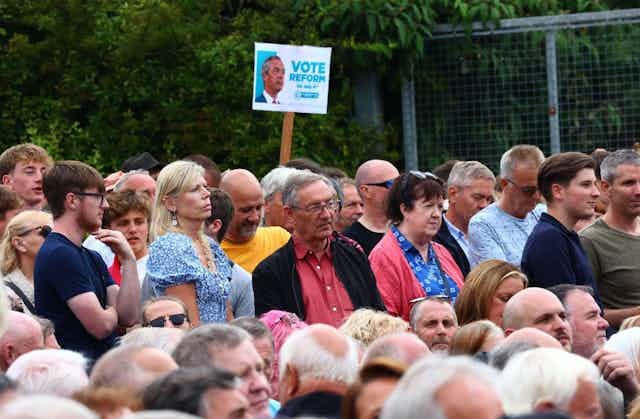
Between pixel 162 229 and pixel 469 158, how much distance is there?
19.9 ft

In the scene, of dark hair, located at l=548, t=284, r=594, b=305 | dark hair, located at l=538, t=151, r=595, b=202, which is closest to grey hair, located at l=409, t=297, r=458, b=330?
dark hair, located at l=548, t=284, r=594, b=305

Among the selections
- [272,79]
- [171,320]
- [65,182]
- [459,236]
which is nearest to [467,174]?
[459,236]

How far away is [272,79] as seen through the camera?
11695 millimetres

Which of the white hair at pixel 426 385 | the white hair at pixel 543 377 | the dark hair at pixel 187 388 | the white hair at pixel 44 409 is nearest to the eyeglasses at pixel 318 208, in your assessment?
the white hair at pixel 543 377

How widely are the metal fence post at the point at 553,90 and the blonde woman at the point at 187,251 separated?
5.73 m

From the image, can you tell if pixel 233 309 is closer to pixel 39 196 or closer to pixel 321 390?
pixel 39 196

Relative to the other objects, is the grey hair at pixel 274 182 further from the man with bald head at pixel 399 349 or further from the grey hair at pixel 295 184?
the man with bald head at pixel 399 349

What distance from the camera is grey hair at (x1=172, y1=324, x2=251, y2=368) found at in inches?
230

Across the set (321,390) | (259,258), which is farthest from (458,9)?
(321,390)

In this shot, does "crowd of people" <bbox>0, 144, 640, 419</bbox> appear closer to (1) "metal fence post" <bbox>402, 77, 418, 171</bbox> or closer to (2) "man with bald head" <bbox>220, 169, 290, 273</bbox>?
(2) "man with bald head" <bbox>220, 169, 290, 273</bbox>

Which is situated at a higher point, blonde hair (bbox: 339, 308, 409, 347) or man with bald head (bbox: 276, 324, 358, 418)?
blonde hair (bbox: 339, 308, 409, 347)

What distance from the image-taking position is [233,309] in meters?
8.66

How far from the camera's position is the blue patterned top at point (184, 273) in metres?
8.02

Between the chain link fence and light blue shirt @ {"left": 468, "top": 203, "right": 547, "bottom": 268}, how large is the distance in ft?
12.7
